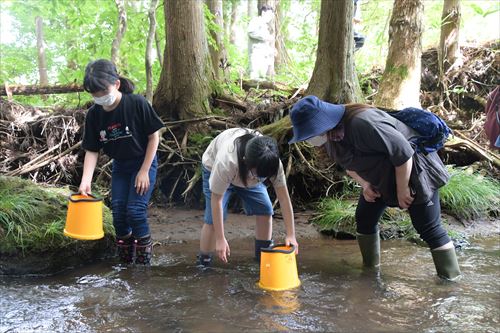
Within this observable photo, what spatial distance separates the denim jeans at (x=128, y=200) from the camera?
134 inches

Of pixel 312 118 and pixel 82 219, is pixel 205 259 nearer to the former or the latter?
pixel 82 219

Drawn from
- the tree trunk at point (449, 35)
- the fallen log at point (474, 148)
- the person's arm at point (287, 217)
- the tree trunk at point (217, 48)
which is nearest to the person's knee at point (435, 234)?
the person's arm at point (287, 217)

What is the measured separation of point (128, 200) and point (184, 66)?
9.18 feet

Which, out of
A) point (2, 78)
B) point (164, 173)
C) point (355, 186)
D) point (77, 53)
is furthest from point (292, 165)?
point (2, 78)

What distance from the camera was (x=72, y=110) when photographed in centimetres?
616

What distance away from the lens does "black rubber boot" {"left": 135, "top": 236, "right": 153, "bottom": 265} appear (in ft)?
11.6

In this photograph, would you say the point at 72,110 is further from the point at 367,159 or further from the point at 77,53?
A: the point at 367,159

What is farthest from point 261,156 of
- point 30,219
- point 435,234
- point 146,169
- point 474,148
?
point 474,148

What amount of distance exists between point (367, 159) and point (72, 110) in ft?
15.3

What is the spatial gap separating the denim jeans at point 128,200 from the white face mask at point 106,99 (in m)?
0.47

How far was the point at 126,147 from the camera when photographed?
335 cm

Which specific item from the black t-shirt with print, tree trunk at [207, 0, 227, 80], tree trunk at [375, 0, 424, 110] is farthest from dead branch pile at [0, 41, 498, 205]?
the black t-shirt with print

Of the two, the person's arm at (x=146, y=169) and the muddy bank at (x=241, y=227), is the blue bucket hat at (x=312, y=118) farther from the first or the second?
the muddy bank at (x=241, y=227)

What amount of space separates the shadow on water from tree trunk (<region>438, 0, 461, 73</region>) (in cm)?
472
